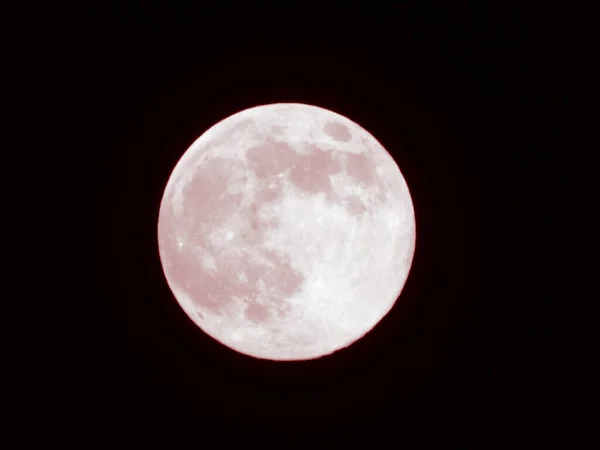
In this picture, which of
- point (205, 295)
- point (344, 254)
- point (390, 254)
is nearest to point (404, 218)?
point (390, 254)

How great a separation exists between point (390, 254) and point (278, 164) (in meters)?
0.84

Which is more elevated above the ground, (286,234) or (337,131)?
(337,131)

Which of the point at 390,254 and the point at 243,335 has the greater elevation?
the point at 390,254

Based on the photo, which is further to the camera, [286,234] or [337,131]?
[337,131]

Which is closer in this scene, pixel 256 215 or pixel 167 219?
pixel 256 215

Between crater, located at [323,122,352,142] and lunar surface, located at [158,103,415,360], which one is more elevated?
crater, located at [323,122,352,142]

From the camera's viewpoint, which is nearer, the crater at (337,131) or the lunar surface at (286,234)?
the lunar surface at (286,234)

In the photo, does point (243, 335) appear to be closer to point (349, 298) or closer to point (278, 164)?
point (349, 298)

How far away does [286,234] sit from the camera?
9.89 ft

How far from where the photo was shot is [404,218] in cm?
343

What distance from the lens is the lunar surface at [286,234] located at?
3.05 metres

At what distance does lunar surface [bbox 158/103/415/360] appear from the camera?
3.05 m

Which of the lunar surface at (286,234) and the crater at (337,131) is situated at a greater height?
the crater at (337,131)

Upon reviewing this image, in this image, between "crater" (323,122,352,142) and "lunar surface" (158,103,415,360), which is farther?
"crater" (323,122,352,142)
